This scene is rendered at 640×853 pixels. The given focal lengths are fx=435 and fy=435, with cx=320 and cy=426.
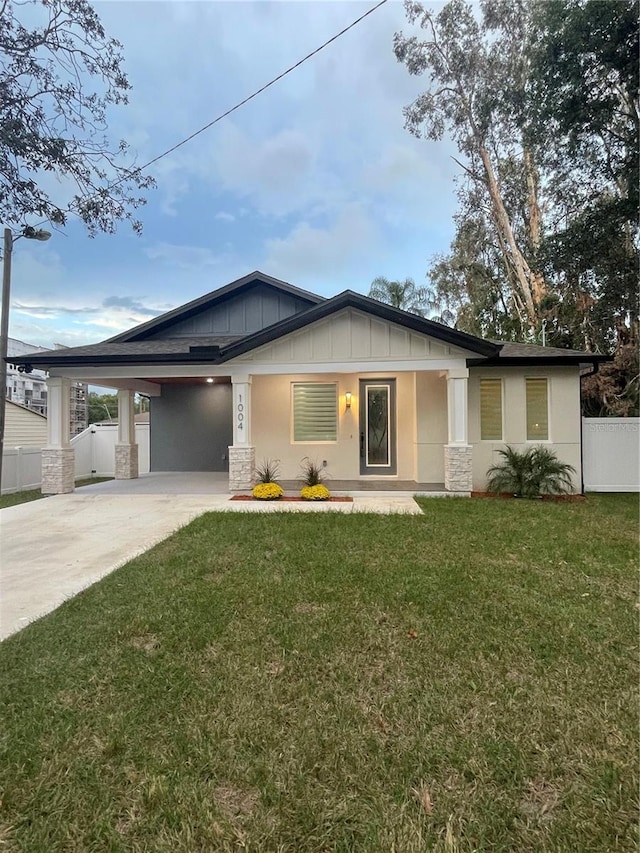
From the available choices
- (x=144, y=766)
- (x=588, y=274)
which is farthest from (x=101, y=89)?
(x=588, y=274)

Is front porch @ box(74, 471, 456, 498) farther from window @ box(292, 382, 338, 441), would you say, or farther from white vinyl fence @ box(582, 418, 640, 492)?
white vinyl fence @ box(582, 418, 640, 492)

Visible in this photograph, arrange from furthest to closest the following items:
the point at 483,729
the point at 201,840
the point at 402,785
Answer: the point at 483,729 < the point at 402,785 < the point at 201,840

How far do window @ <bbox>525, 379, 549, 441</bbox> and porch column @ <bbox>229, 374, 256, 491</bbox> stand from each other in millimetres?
6455

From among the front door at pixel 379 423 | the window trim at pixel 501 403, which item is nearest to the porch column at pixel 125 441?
the front door at pixel 379 423

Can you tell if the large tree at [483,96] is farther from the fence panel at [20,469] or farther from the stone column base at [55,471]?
the fence panel at [20,469]

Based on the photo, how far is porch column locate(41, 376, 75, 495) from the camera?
33.2 feet

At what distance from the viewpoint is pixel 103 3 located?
5020 millimetres

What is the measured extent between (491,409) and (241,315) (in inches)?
302

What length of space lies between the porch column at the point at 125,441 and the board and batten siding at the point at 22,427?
19.7ft

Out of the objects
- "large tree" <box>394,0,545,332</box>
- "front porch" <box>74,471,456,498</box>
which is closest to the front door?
"front porch" <box>74,471,456,498</box>

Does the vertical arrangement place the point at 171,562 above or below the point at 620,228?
below

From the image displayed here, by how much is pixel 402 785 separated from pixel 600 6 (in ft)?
37.0

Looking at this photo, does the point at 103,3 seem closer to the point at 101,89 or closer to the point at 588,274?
the point at 101,89

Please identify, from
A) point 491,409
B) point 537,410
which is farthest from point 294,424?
point 537,410
